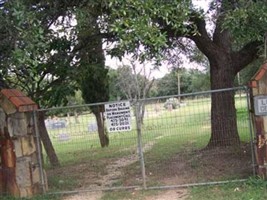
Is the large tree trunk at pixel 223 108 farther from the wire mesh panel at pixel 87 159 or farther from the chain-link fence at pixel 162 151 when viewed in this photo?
the wire mesh panel at pixel 87 159

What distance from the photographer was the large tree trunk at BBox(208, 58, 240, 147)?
10.6m

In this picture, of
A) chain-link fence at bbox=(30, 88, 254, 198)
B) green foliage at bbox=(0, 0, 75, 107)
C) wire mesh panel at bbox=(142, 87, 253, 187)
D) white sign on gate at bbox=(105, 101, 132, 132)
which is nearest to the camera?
green foliage at bbox=(0, 0, 75, 107)

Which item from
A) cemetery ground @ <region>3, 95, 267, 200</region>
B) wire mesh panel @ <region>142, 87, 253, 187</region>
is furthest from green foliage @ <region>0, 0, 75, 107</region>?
wire mesh panel @ <region>142, 87, 253, 187</region>

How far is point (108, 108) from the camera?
26.6ft

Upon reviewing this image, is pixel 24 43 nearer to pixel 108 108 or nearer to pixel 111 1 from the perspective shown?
pixel 111 1

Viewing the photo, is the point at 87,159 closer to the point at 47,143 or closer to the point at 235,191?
the point at 47,143

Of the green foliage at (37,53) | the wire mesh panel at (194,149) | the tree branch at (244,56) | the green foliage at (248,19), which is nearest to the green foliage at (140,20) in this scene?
the green foliage at (248,19)

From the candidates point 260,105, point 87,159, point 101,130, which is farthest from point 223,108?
point 101,130

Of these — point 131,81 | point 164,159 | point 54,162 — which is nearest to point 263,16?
point 164,159

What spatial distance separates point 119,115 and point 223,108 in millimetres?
4020

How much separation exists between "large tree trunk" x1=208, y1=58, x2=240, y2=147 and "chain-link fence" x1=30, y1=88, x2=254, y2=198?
0.03 meters

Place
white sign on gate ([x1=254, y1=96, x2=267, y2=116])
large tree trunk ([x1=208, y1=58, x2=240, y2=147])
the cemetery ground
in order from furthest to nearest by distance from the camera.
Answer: large tree trunk ([x1=208, y1=58, x2=240, y2=147]), the cemetery ground, white sign on gate ([x1=254, y1=96, x2=267, y2=116])

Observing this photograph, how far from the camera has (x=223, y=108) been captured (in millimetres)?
11117

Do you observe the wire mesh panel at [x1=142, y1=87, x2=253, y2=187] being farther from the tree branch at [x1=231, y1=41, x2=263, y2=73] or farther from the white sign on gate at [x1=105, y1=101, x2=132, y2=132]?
the white sign on gate at [x1=105, y1=101, x2=132, y2=132]
